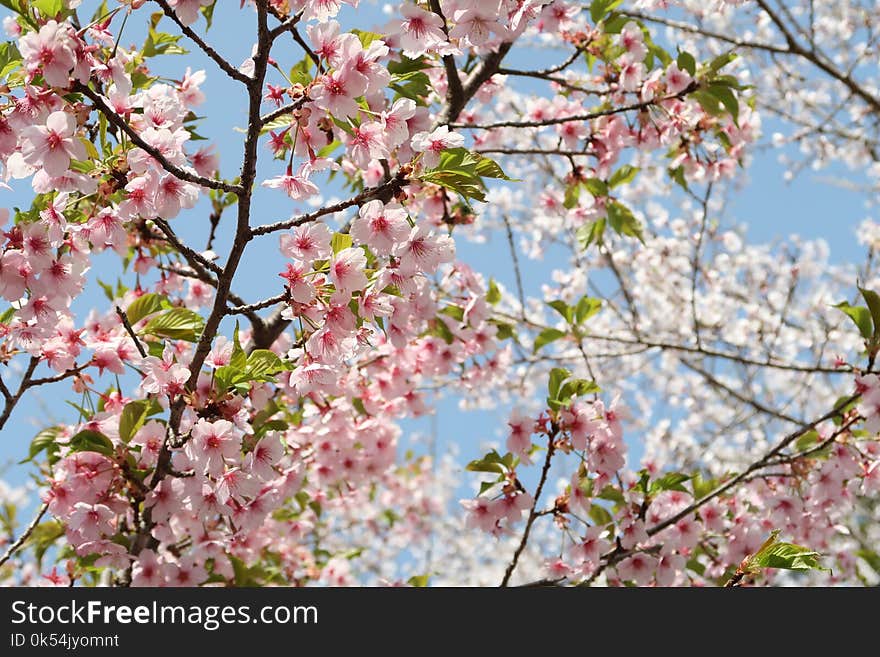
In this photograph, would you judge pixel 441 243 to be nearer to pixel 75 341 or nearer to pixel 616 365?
pixel 75 341

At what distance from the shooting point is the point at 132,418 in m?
2.02

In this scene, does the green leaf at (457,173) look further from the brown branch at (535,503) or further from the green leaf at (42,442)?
the green leaf at (42,442)

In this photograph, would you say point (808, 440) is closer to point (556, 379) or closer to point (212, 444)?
point (556, 379)

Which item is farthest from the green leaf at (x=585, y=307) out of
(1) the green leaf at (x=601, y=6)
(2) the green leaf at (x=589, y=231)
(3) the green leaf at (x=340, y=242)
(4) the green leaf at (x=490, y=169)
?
(3) the green leaf at (x=340, y=242)

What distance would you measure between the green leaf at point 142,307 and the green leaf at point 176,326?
0.15 meters

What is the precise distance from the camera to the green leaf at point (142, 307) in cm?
221

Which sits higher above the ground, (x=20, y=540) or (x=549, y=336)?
(x=549, y=336)

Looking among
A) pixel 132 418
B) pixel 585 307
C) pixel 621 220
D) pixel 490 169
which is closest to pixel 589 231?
pixel 621 220

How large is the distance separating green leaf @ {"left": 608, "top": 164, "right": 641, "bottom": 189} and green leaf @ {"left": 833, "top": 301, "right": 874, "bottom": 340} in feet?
3.15

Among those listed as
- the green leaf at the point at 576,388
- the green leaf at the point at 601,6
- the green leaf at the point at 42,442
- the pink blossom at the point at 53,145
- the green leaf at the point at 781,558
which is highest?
the green leaf at the point at 601,6

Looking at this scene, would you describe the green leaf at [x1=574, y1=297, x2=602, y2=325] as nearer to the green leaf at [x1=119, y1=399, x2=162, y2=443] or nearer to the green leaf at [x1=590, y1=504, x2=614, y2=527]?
the green leaf at [x1=590, y1=504, x2=614, y2=527]

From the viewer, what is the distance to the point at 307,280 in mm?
1671

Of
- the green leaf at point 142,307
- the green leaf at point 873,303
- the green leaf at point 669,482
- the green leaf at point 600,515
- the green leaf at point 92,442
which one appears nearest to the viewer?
the green leaf at point 92,442

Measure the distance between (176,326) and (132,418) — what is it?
0.90ft
